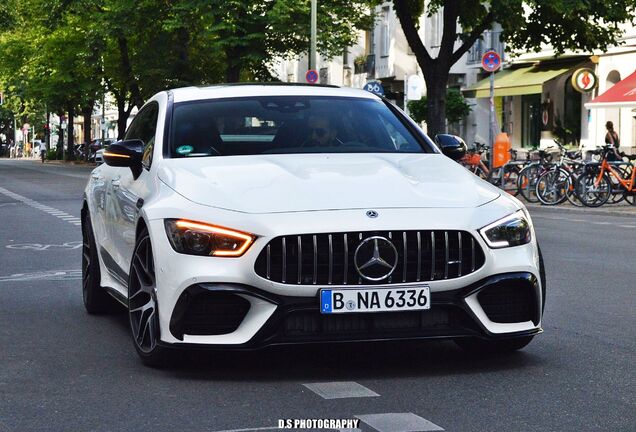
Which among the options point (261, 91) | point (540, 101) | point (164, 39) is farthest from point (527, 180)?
point (164, 39)

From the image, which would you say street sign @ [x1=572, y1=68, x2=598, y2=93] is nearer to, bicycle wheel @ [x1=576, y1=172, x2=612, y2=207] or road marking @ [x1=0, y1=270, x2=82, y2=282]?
bicycle wheel @ [x1=576, y1=172, x2=612, y2=207]

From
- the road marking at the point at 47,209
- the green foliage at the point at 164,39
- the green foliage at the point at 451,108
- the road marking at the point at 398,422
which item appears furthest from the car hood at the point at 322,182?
the green foliage at the point at 451,108

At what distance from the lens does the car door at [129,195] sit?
7871 mm

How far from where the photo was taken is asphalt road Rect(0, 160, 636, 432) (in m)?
5.86

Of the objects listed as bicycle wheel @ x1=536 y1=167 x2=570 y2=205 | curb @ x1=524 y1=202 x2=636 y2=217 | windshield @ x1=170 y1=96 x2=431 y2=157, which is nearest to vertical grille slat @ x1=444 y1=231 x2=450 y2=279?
windshield @ x1=170 y1=96 x2=431 y2=157

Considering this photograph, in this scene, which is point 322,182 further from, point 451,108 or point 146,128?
point 451,108

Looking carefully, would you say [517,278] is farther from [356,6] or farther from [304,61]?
[304,61]

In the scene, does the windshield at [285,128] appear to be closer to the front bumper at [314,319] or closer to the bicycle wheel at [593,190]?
the front bumper at [314,319]

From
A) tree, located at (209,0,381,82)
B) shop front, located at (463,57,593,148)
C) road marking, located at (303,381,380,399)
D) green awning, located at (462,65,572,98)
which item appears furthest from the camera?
tree, located at (209,0,381,82)

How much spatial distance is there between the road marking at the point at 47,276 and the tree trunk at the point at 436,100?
69.3ft

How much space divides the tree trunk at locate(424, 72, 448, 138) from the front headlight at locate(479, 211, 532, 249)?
2637cm

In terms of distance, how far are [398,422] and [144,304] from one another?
6.55 ft

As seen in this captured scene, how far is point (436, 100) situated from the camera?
33.6 meters

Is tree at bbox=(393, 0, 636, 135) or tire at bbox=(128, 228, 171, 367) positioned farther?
tree at bbox=(393, 0, 636, 135)
